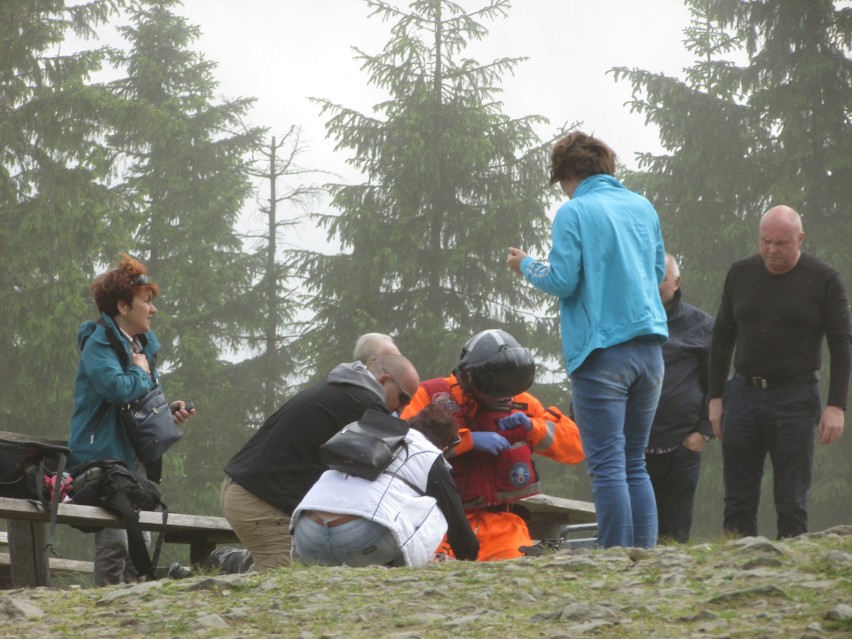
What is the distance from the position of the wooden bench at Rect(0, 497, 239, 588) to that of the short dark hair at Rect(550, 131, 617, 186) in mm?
3200

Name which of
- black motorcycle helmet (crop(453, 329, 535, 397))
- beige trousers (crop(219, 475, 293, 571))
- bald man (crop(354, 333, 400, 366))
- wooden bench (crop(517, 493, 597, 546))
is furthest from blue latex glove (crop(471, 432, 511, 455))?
wooden bench (crop(517, 493, 597, 546))

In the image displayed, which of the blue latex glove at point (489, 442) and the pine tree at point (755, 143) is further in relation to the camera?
the pine tree at point (755, 143)

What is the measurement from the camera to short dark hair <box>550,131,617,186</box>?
602 cm

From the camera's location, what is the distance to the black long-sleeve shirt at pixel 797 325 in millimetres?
6816

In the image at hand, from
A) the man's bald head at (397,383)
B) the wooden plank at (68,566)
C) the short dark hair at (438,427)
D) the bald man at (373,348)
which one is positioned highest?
the bald man at (373,348)

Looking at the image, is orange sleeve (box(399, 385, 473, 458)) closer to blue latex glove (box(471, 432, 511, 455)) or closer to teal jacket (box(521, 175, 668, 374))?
blue latex glove (box(471, 432, 511, 455))

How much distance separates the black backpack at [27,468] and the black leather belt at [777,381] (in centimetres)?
402

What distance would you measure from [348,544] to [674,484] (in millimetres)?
2862

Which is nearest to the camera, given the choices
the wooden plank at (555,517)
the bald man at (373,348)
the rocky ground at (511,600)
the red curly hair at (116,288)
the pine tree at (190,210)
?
the rocky ground at (511,600)

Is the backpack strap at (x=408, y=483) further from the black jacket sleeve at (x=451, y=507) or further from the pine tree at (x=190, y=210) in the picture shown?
the pine tree at (x=190, y=210)

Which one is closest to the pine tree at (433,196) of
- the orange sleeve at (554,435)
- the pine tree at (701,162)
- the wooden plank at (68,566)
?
the pine tree at (701,162)

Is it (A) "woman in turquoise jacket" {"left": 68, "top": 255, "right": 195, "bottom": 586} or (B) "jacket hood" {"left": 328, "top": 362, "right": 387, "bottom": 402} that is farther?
(A) "woman in turquoise jacket" {"left": 68, "top": 255, "right": 195, "bottom": 586}

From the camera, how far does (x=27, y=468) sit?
6.59m

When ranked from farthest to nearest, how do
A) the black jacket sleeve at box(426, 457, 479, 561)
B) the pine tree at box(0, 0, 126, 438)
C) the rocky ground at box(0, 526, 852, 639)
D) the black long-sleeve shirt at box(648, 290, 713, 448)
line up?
the pine tree at box(0, 0, 126, 438)
the black long-sleeve shirt at box(648, 290, 713, 448)
the black jacket sleeve at box(426, 457, 479, 561)
the rocky ground at box(0, 526, 852, 639)
